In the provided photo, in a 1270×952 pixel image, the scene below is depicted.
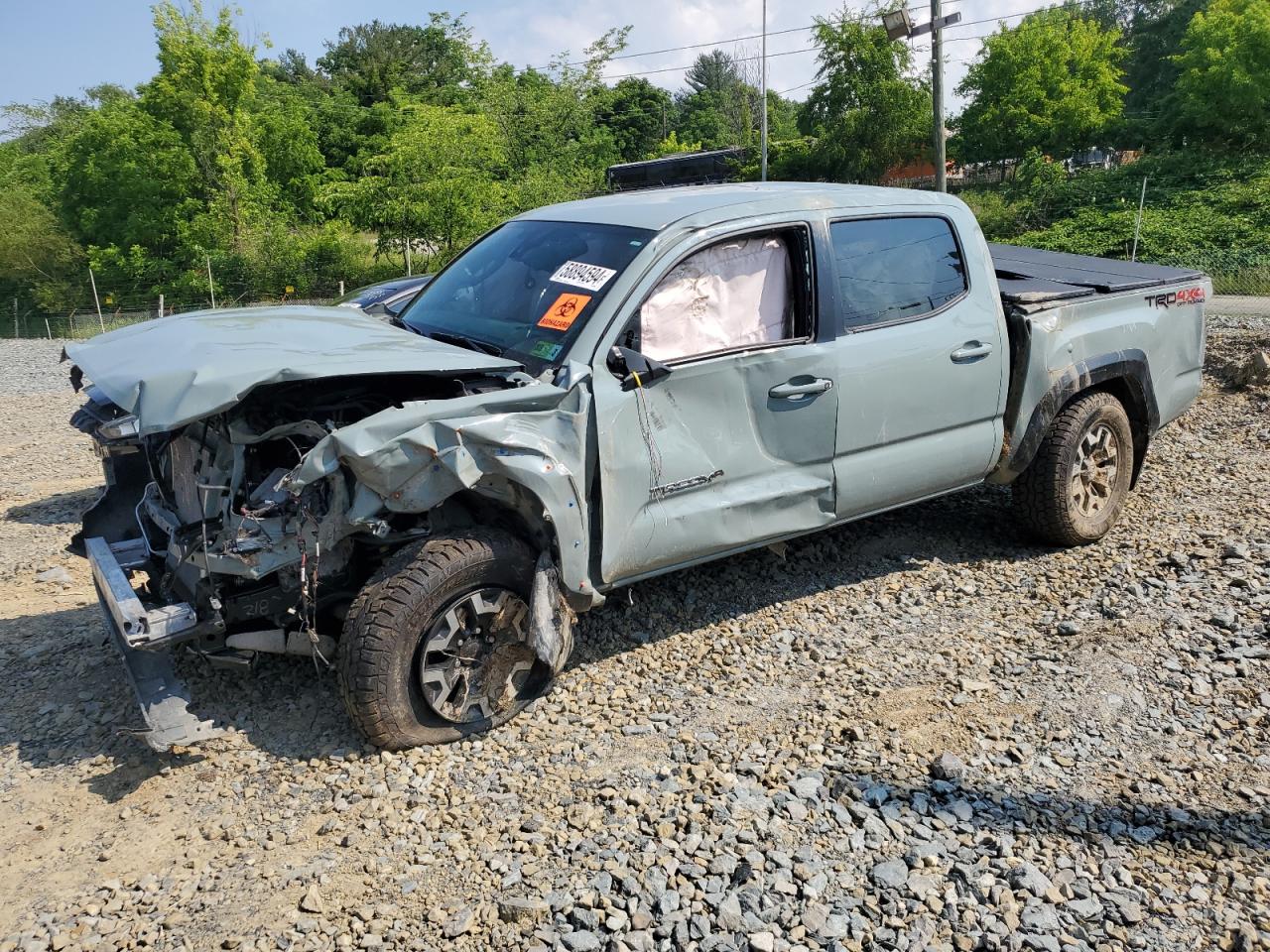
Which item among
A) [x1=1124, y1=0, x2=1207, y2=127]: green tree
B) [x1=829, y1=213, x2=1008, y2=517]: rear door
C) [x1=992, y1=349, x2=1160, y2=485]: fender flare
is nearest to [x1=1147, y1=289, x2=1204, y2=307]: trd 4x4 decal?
[x1=992, y1=349, x2=1160, y2=485]: fender flare

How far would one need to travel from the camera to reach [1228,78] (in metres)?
33.6

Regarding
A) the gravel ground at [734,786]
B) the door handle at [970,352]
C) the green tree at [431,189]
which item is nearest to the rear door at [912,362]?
the door handle at [970,352]

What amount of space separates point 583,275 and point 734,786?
208 centimetres

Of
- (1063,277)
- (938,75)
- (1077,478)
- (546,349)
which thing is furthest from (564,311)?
(938,75)

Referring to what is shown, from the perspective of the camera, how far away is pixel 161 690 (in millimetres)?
3410

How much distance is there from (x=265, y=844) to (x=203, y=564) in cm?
Answer: 97

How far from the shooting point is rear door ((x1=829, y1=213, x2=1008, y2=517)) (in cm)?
436

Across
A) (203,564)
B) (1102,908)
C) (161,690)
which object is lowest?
(1102,908)

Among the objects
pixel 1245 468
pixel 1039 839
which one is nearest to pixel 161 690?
pixel 1039 839

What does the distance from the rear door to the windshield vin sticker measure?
3.59 ft

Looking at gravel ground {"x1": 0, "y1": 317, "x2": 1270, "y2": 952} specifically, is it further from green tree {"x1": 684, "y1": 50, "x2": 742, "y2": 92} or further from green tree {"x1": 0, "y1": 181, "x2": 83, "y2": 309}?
green tree {"x1": 684, "y1": 50, "x2": 742, "y2": 92}

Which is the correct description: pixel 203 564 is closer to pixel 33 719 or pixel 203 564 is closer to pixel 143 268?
pixel 33 719

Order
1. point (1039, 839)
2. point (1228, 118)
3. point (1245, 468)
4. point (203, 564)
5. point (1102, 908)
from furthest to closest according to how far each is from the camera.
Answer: point (1228, 118)
point (1245, 468)
point (203, 564)
point (1039, 839)
point (1102, 908)

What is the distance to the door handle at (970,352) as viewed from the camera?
15.2 feet
